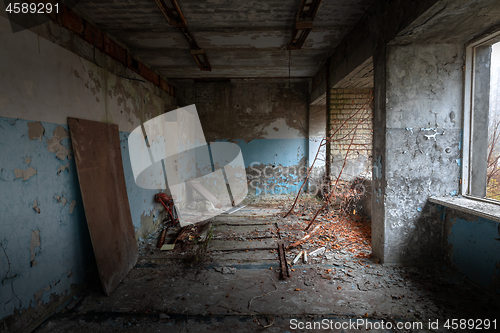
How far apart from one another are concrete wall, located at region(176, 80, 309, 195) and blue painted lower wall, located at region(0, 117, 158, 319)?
4.76 meters

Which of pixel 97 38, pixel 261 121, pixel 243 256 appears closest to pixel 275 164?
pixel 261 121

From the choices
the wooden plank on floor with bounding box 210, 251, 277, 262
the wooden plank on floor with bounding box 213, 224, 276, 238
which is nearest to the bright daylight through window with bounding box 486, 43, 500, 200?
the wooden plank on floor with bounding box 210, 251, 277, 262

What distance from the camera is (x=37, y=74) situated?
2219 mm

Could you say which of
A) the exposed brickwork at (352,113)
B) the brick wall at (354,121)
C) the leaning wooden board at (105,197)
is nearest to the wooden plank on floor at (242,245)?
the leaning wooden board at (105,197)

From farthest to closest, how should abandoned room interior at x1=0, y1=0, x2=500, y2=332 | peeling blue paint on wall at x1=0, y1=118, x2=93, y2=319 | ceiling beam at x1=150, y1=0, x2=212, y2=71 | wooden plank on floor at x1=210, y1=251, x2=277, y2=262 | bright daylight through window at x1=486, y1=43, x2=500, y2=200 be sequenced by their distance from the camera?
wooden plank on floor at x1=210, y1=251, x2=277, y2=262, ceiling beam at x1=150, y1=0, x2=212, y2=71, bright daylight through window at x1=486, y1=43, x2=500, y2=200, abandoned room interior at x1=0, y1=0, x2=500, y2=332, peeling blue paint on wall at x1=0, y1=118, x2=93, y2=319

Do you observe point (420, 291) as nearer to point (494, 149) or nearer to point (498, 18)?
point (494, 149)

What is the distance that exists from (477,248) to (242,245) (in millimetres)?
2839

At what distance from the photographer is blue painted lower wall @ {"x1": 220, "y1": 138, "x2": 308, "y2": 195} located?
7.08 meters

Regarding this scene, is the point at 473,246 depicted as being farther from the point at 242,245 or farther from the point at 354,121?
the point at 354,121

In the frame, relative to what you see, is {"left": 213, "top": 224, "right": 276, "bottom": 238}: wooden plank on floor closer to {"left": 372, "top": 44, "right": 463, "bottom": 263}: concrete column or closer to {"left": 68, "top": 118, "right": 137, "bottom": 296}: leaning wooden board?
{"left": 68, "top": 118, "right": 137, "bottom": 296}: leaning wooden board

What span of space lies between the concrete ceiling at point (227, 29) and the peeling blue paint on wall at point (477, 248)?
2.74 meters

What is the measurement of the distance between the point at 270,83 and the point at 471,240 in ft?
18.7

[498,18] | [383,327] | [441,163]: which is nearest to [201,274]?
[383,327]

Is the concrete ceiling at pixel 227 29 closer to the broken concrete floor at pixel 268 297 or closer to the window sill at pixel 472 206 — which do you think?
the window sill at pixel 472 206
